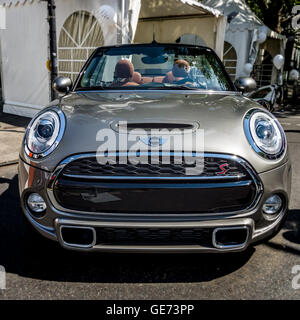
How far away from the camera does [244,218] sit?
5.84 feet

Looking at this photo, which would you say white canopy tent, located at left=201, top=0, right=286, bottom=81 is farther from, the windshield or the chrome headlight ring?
the chrome headlight ring

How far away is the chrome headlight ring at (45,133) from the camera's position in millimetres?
1840

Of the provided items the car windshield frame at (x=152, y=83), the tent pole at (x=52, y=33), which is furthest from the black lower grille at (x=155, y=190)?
the tent pole at (x=52, y=33)

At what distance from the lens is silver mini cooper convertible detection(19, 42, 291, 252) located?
1726 mm

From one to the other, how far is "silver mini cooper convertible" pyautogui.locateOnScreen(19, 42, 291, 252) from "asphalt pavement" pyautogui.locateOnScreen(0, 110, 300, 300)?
0.31 m

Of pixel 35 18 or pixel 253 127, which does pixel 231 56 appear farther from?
pixel 253 127

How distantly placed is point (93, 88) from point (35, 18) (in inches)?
238

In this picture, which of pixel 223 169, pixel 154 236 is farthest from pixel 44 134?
pixel 223 169

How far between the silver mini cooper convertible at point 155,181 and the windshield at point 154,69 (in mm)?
919

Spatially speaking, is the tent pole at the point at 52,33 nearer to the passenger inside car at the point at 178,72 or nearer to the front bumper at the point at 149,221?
the passenger inside car at the point at 178,72

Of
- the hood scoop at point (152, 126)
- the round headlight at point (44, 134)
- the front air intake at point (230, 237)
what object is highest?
the hood scoop at point (152, 126)

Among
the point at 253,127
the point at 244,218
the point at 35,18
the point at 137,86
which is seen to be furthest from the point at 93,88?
the point at 35,18

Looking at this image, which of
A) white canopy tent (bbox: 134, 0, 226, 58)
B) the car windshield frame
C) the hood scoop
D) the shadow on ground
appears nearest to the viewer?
the hood scoop

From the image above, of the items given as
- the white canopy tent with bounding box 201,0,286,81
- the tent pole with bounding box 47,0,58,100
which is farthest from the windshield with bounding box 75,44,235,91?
the white canopy tent with bounding box 201,0,286,81
